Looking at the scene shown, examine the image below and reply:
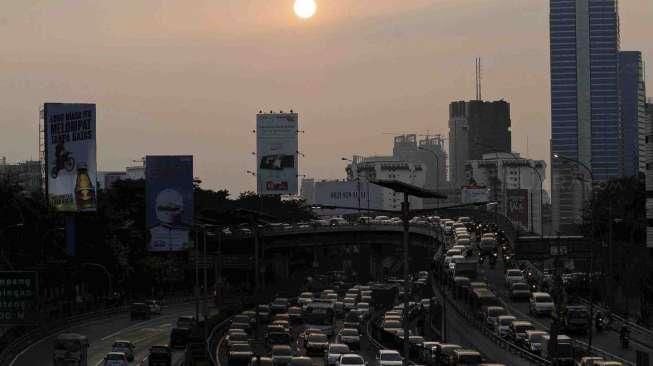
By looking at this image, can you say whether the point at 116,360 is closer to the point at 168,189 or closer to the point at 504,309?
the point at 504,309

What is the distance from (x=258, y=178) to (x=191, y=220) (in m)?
53.8

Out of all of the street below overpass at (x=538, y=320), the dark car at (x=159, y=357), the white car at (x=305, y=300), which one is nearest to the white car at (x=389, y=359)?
the street below overpass at (x=538, y=320)

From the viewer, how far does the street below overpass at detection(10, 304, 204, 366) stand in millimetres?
87875

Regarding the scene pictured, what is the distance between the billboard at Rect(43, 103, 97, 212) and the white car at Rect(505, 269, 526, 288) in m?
33.1

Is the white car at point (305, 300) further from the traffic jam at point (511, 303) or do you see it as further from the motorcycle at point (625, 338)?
the motorcycle at point (625, 338)

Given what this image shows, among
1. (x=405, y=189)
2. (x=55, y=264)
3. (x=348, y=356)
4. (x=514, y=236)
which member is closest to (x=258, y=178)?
(x=514, y=236)

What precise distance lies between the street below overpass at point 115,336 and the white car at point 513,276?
2388 cm

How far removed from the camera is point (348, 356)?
7075cm

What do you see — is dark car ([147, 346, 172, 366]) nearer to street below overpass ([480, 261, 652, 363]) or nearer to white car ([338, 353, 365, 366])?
white car ([338, 353, 365, 366])

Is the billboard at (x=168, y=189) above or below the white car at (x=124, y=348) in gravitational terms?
above

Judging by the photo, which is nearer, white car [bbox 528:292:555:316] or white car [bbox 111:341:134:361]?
white car [bbox 111:341:134:361]

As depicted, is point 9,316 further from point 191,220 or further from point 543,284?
point 191,220

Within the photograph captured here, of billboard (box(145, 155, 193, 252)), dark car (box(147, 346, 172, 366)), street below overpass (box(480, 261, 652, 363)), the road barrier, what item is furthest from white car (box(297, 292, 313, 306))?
dark car (box(147, 346, 172, 366))

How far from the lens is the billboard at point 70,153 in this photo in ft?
380
